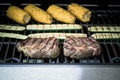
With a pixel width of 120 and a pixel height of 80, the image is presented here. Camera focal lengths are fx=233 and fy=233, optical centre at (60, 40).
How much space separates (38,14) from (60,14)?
35 cm

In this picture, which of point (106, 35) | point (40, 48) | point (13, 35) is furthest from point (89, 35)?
point (13, 35)

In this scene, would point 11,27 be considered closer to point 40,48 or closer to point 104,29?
point 40,48

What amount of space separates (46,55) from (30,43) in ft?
0.90

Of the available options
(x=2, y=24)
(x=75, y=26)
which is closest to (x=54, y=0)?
(x=75, y=26)

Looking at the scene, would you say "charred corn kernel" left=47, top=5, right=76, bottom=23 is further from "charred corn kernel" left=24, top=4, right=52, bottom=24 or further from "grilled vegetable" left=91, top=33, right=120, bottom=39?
"grilled vegetable" left=91, top=33, right=120, bottom=39

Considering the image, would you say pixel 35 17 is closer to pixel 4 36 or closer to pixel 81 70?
pixel 4 36

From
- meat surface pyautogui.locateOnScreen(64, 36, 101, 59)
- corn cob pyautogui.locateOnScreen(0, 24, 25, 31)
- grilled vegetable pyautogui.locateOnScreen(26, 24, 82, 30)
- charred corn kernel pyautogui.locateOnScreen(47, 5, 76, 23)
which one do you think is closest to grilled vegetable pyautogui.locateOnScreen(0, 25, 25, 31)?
corn cob pyautogui.locateOnScreen(0, 24, 25, 31)

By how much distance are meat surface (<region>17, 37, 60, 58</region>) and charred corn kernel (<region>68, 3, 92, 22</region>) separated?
0.84 m

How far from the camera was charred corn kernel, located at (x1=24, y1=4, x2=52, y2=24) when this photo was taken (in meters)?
3.67

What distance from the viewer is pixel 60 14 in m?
3.71

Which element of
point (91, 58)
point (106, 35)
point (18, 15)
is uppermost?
point (18, 15)

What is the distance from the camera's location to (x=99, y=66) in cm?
266

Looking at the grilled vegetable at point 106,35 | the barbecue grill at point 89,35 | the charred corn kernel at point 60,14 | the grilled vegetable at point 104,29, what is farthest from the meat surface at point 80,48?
the charred corn kernel at point 60,14

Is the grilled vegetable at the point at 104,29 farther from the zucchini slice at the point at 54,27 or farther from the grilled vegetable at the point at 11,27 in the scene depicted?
the grilled vegetable at the point at 11,27
